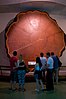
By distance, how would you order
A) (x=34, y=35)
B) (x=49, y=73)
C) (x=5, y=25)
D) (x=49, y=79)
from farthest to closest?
1. (x=5, y=25)
2. (x=34, y=35)
3. (x=49, y=79)
4. (x=49, y=73)

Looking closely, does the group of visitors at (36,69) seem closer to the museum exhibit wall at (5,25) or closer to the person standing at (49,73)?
the person standing at (49,73)

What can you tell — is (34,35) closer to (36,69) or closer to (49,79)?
(49,79)

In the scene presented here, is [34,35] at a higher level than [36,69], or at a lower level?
higher

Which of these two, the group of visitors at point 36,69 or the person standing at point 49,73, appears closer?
the group of visitors at point 36,69

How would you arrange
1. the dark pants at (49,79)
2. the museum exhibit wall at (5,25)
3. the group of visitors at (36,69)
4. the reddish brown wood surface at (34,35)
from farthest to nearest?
the museum exhibit wall at (5,25), the reddish brown wood surface at (34,35), the dark pants at (49,79), the group of visitors at (36,69)

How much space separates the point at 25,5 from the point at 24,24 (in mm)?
1258

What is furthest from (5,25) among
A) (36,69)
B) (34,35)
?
(36,69)

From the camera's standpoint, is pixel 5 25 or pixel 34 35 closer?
pixel 34 35

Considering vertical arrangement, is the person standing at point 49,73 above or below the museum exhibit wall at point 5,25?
below

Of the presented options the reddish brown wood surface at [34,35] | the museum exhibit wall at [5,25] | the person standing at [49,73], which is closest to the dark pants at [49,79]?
the person standing at [49,73]

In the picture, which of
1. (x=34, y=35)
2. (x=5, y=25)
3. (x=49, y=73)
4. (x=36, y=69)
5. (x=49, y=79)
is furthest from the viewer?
(x=5, y=25)

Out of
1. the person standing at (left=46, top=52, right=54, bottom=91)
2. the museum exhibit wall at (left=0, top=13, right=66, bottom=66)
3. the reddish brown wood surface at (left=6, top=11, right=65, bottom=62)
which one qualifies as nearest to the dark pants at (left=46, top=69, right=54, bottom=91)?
the person standing at (left=46, top=52, right=54, bottom=91)

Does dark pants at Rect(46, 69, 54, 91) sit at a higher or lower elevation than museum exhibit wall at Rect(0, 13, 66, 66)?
lower

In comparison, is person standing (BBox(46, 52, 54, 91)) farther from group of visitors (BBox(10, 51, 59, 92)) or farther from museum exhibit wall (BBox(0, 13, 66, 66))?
museum exhibit wall (BBox(0, 13, 66, 66))
